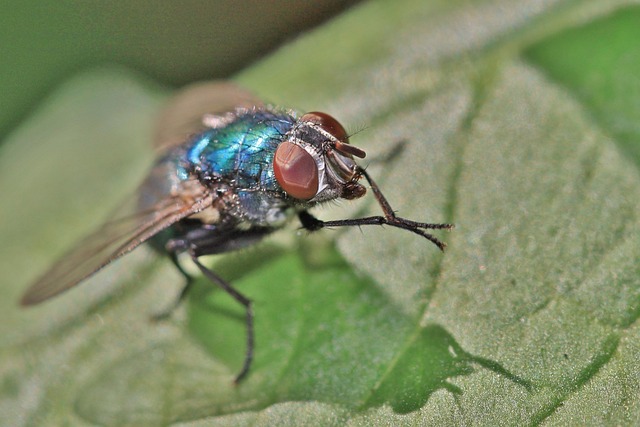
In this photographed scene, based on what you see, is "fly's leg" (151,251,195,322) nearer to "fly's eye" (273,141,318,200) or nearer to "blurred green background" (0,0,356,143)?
"fly's eye" (273,141,318,200)

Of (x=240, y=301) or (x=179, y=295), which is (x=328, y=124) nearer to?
(x=240, y=301)

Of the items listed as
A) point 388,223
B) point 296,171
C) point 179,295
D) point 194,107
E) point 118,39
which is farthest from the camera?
point 118,39

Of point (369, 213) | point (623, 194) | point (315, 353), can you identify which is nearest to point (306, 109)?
point (369, 213)

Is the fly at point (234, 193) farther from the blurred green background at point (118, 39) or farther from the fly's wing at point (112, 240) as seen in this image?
the blurred green background at point (118, 39)

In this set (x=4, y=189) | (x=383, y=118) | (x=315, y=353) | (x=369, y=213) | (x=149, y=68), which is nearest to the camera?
(x=315, y=353)

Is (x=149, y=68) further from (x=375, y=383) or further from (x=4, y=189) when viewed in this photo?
(x=375, y=383)

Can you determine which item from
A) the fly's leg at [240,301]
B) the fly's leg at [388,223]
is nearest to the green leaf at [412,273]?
the fly's leg at [240,301]

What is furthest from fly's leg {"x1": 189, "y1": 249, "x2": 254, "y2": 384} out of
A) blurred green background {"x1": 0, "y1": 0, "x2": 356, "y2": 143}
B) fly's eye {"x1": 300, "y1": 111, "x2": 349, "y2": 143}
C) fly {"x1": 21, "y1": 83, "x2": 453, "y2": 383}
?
blurred green background {"x1": 0, "y1": 0, "x2": 356, "y2": 143}

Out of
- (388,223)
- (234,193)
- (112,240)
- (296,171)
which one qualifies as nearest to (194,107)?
(234,193)
